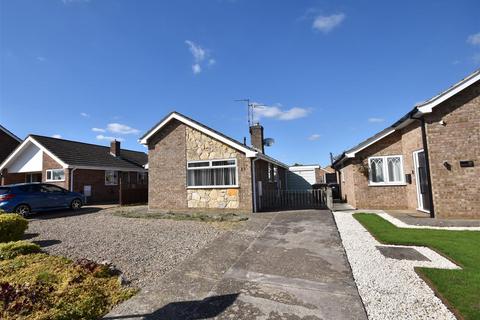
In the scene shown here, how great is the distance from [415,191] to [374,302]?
32.2ft

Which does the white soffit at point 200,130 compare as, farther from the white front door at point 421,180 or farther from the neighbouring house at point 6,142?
the neighbouring house at point 6,142

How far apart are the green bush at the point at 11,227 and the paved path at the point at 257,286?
5.84 metres

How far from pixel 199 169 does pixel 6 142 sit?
22.2 metres

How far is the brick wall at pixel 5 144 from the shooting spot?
23.5m

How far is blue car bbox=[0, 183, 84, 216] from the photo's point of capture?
12.4m

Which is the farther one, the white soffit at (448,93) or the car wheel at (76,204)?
the car wheel at (76,204)

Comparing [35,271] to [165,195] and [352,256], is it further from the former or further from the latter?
[165,195]

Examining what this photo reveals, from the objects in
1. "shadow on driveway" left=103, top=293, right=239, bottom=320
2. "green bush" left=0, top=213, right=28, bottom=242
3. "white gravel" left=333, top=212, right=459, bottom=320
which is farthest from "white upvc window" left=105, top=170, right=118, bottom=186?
"shadow on driveway" left=103, top=293, right=239, bottom=320

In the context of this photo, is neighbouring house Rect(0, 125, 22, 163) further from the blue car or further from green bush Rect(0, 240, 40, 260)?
green bush Rect(0, 240, 40, 260)

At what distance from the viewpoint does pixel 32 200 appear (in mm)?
13164

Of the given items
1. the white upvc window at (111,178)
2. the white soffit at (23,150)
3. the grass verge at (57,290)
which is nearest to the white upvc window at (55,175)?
the white soffit at (23,150)

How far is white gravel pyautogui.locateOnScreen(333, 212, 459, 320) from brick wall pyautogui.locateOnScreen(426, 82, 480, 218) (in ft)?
16.1

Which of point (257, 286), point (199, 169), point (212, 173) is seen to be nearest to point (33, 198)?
point (199, 169)

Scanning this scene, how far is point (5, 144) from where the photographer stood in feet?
78.4
